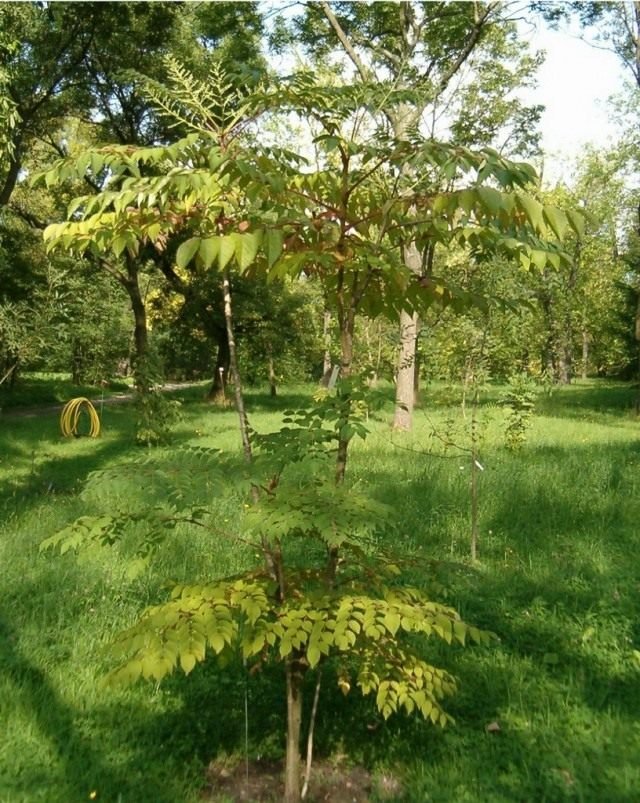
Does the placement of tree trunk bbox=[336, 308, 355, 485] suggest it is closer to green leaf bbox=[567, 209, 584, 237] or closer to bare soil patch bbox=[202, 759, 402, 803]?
green leaf bbox=[567, 209, 584, 237]

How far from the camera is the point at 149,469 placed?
2482 millimetres

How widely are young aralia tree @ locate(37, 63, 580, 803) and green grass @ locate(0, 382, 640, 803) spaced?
1.35ft

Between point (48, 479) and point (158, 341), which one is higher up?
point (158, 341)

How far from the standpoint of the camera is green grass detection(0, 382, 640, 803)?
A: 3092mm

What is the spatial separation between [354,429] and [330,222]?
Result: 0.78 m

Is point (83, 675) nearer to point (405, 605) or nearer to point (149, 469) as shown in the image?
point (149, 469)

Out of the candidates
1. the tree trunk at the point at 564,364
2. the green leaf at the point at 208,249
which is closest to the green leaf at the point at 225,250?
the green leaf at the point at 208,249

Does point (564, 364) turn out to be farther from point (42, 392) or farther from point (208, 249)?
point (208, 249)

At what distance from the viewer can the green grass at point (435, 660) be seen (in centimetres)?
309

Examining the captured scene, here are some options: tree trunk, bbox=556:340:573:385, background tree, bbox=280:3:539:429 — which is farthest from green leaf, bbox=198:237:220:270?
tree trunk, bbox=556:340:573:385

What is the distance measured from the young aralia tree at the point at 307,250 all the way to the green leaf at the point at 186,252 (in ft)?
0.08

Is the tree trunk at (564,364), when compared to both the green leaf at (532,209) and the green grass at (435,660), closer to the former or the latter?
the green grass at (435,660)

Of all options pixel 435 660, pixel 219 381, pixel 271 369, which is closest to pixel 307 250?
pixel 435 660

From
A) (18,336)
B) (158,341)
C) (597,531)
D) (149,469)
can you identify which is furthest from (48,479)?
(158,341)
